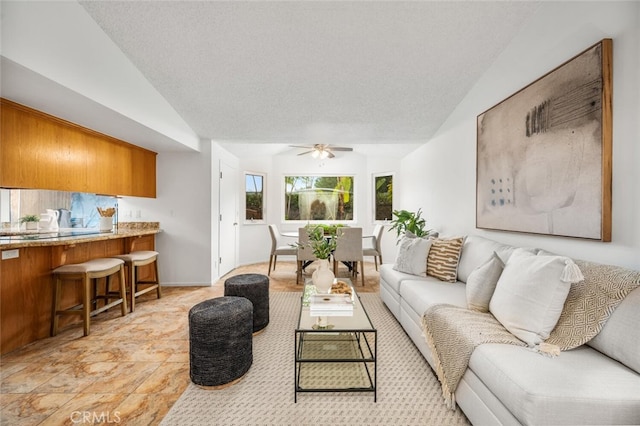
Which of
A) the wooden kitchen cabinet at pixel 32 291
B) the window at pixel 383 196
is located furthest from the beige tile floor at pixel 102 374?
the window at pixel 383 196

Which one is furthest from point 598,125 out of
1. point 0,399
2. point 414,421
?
point 0,399

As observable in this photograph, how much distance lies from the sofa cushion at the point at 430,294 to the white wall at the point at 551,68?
2.27 ft

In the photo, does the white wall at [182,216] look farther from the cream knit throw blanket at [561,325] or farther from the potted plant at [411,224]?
the cream knit throw blanket at [561,325]

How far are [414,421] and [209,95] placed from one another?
142 inches

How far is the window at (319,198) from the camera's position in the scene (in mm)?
6535

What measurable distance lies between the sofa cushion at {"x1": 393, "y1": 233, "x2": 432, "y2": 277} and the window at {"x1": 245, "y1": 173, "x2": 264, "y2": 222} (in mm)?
3910

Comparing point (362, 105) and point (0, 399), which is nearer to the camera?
point (0, 399)

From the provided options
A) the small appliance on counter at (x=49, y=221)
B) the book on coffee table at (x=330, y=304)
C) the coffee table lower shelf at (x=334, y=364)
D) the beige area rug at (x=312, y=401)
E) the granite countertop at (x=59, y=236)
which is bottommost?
the beige area rug at (x=312, y=401)

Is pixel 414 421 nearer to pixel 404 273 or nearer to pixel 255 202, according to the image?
pixel 404 273

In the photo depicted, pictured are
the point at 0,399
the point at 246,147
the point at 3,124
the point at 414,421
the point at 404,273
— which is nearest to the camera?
the point at 414,421

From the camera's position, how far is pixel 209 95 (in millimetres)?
3199

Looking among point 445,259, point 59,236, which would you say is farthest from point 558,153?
point 59,236

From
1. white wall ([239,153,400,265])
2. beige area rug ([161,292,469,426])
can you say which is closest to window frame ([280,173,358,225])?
white wall ([239,153,400,265])

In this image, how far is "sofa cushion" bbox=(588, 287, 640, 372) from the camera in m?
1.21
